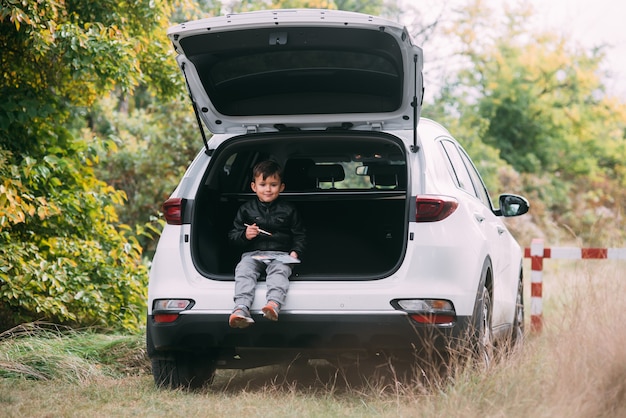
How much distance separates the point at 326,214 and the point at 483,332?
5.64ft

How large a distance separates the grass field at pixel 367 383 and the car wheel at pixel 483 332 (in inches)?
5.5

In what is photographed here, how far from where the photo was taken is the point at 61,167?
29.0 feet

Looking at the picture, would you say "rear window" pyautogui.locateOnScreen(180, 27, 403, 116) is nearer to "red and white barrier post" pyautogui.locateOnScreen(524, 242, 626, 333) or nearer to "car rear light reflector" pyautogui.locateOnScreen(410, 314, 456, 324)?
"car rear light reflector" pyautogui.locateOnScreen(410, 314, 456, 324)

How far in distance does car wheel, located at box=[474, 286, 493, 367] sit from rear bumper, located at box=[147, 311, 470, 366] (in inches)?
6.4

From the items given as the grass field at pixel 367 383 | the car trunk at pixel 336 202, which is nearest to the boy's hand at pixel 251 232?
the car trunk at pixel 336 202

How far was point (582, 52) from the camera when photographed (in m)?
32.9

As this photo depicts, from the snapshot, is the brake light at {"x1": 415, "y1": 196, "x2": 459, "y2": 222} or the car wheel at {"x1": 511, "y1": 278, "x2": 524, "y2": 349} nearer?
the brake light at {"x1": 415, "y1": 196, "x2": 459, "y2": 222}

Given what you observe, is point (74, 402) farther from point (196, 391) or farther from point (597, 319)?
point (597, 319)

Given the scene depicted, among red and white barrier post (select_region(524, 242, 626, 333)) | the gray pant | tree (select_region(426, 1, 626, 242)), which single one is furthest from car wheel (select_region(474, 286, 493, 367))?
tree (select_region(426, 1, 626, 242))

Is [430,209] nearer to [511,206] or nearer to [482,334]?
[482,334]

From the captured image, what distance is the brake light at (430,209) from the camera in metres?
5.28

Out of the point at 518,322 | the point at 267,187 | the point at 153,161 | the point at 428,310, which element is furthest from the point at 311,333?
the point at 153,161

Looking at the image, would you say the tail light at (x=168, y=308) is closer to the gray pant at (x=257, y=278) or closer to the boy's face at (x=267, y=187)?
the gray pant at (x=257, y=278)

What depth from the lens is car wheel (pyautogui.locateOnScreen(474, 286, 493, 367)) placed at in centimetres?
529
